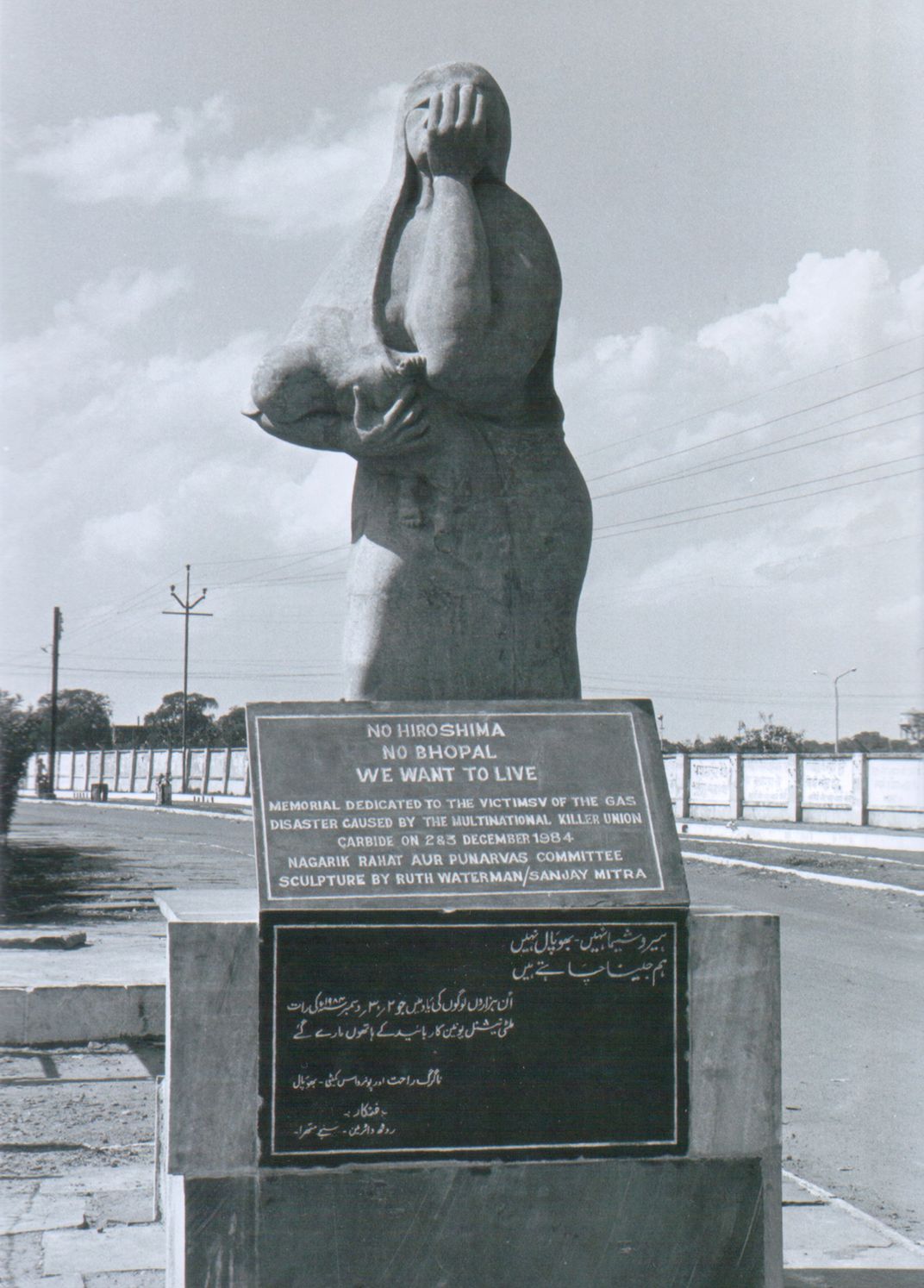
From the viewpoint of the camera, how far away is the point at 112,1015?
733 cm

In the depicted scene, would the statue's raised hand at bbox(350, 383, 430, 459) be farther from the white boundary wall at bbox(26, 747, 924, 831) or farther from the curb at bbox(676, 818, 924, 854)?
the white boundary wall at bbox(26, 747, 924, 831)

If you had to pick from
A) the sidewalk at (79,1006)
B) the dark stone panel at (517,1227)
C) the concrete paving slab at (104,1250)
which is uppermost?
the dark stone panel at (517,1227)

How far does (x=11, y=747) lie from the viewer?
49.8 ft

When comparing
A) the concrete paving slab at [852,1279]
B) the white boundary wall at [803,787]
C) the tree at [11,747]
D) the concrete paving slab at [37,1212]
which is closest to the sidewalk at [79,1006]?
the concrete paving slab at [37,1212]

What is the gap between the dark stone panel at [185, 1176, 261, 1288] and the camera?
3.10 m

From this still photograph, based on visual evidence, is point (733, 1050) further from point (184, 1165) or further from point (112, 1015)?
point (112, 1015)

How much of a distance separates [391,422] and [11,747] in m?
11.8

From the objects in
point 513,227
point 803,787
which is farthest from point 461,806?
point 803,787

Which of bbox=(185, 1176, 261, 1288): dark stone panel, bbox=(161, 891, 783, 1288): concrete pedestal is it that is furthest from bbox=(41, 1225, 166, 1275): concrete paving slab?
bbox=(185, 1176, 261, 1288): dark stone panel

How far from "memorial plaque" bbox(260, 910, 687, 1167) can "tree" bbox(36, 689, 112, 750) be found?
78130 mm

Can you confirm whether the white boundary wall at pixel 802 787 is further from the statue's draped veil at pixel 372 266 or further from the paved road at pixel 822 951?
the statue's draped veil at pixel 372 266

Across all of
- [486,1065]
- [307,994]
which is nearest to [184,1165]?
[307,994]

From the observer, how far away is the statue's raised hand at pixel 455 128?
4449 millimetres

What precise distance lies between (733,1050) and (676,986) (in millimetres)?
197
